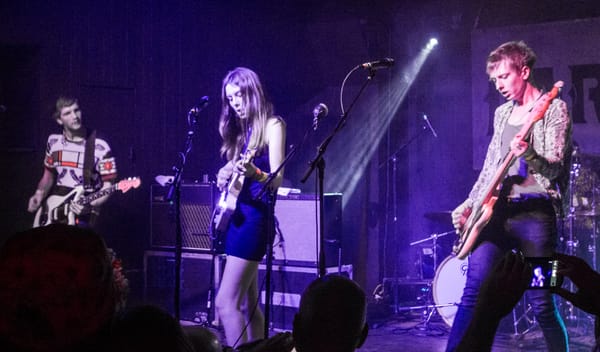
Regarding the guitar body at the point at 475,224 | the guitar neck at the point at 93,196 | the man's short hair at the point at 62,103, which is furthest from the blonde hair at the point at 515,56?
the man's short hair at the point at 62,103

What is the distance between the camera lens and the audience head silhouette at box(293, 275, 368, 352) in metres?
1.81

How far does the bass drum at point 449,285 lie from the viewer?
6.98m

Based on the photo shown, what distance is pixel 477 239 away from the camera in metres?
4.23

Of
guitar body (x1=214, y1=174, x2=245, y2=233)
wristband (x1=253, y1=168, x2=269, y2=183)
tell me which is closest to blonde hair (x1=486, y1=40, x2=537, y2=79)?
wristband (x1=253, y1=168, x2=269, y2=183)

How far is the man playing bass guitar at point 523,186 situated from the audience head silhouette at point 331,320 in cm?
235

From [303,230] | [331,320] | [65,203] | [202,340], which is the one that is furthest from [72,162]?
[202,340]

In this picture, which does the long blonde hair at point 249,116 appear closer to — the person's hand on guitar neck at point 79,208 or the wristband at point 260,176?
the wristband at point 260,176

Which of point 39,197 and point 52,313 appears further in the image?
point 39,197

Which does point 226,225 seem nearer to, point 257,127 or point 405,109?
point 257,127

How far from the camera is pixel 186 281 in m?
7.47

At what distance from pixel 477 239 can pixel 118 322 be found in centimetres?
319

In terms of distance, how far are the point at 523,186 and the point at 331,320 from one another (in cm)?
263

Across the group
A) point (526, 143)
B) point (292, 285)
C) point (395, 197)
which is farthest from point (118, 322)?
point (395, 197)

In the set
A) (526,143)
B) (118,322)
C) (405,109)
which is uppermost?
(405,109)
